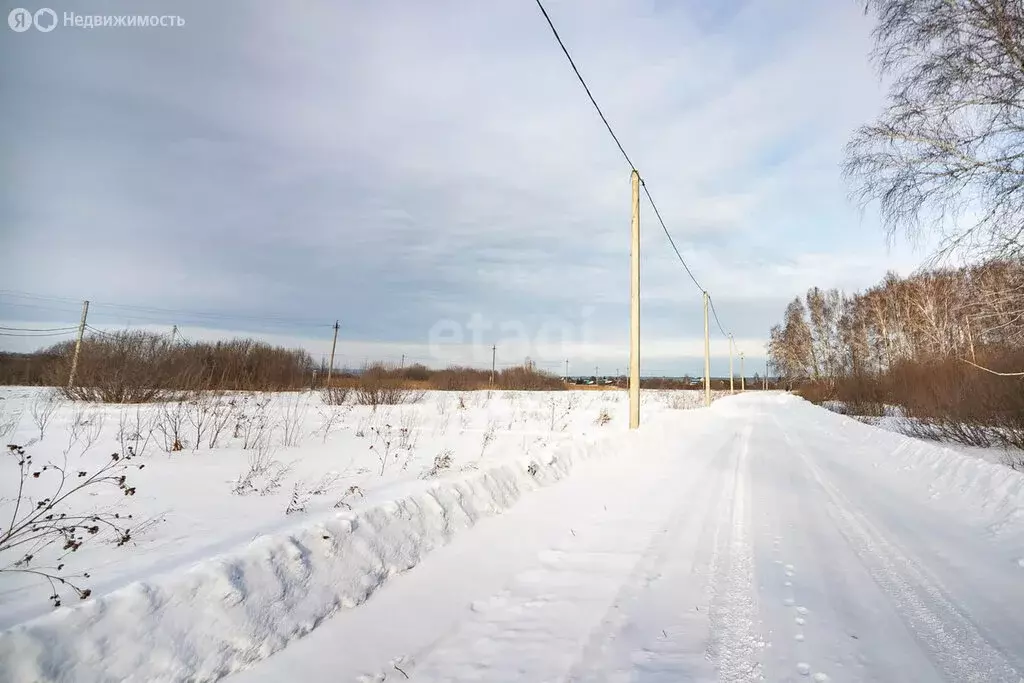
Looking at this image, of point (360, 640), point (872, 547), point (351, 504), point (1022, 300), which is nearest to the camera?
point (360, 640)

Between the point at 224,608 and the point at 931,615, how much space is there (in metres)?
4.33

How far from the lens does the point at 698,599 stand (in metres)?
3.10

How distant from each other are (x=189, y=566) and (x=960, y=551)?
626 centimetres

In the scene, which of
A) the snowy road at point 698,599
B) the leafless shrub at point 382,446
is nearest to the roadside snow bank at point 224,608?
the snowy road at point 698,599

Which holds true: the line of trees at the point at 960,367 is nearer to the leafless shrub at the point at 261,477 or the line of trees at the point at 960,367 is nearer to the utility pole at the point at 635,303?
the utility pole at the point at 635,303

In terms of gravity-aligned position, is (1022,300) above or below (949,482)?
above

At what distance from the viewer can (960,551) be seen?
4.20 metres

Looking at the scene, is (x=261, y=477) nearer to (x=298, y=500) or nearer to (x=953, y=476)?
(x=298, y=500)

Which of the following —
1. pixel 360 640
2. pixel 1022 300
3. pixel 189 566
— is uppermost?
pixel 1022 300

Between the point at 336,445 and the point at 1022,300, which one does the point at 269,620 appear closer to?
the point at 336,445

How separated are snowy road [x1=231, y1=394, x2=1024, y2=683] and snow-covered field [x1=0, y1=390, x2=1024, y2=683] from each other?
0.02 m

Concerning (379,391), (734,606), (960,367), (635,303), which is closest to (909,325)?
(960,367)

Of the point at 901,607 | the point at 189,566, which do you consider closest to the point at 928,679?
the point at 901,607

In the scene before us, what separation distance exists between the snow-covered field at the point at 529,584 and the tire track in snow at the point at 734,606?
0.7 inches
